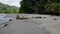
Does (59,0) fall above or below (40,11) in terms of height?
above

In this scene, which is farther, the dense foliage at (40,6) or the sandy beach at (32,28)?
the dense foliage at (40,6)

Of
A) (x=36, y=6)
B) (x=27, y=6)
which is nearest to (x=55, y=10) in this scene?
(x=36, y=6)

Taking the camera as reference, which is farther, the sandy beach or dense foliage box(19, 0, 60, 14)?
dense foliage box(19, 0, 60, 14)

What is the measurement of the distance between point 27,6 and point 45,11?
34.3ft

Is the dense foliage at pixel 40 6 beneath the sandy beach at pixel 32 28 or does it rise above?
beneath

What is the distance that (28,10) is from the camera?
66562 millimetres

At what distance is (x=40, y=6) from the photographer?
61.6 meters

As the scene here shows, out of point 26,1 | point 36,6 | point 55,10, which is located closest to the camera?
point 55,10

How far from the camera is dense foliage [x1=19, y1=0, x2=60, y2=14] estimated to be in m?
55.7

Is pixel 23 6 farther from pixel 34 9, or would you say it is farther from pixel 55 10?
pixel 55 10

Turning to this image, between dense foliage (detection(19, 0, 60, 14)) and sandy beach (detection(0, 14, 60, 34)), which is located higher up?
sandy beach (detection(0, 14, 60, 34))

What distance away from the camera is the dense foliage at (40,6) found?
55.7 metres

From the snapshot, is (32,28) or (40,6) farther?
(40,6)

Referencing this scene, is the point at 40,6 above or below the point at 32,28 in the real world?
below
